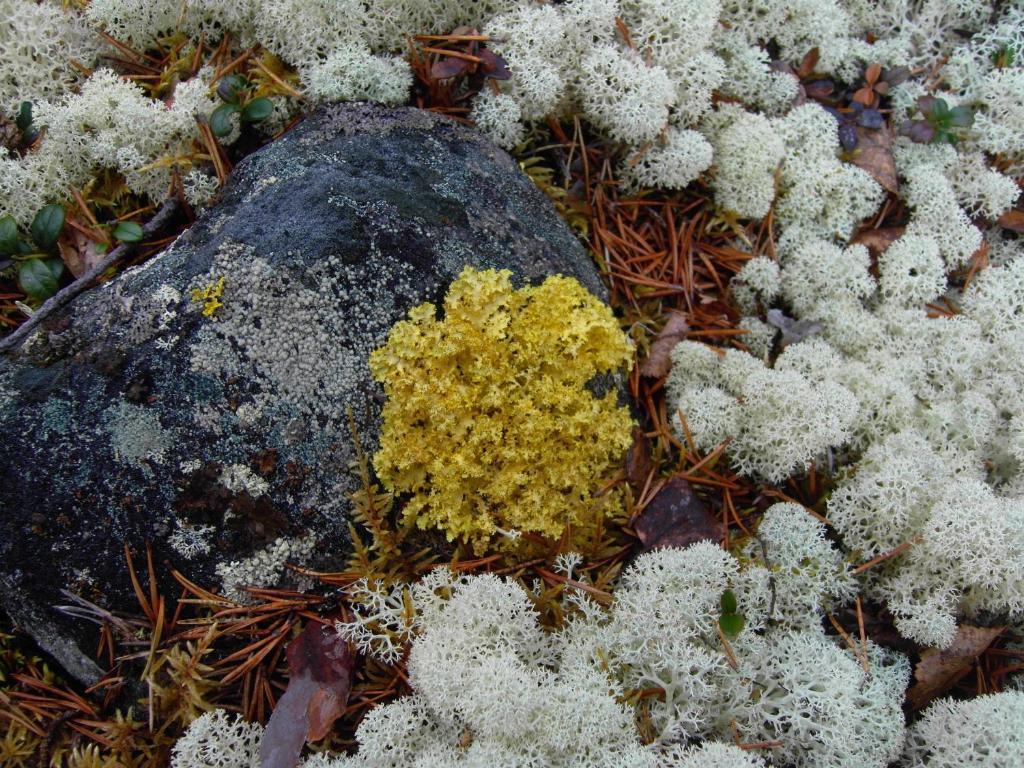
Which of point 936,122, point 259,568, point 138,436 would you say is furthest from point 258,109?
point 936,122

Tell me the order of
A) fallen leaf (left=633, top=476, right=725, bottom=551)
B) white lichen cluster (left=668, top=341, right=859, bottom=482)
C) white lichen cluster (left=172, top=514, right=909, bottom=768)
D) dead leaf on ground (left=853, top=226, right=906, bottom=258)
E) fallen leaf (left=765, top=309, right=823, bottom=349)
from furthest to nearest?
dead leaf on ground (left=853, top=226, right=906, bottom=258), fallen leaf (left=765, top=309, right=823, bottom=349), white lichen cluster (left=668, top=341, right=859, bottom=482), fallen leaf (left=633, top=476, right=725, bottom=551), white lichen cluster (left=172, top=514, right=909, bottom=768)

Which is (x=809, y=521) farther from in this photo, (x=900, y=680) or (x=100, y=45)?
(x=100, y=45)

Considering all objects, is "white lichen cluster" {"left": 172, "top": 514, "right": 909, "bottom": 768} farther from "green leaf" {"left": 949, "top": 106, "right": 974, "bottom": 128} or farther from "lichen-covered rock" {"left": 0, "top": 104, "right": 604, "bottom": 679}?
→ "green leaf" {"left": 949, "top": 106, "right": 974, "bottom": 128}

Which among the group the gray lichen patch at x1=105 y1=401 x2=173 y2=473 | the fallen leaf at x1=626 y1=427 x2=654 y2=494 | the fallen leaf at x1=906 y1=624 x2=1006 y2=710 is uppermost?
the gray lichen patch at x1=105 y1=401 x2=173 y2=473

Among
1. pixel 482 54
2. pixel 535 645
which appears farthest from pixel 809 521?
pixel 482 54

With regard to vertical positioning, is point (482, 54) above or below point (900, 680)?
above

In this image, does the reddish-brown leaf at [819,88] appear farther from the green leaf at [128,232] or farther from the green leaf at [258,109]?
the green leaf at [128,232]

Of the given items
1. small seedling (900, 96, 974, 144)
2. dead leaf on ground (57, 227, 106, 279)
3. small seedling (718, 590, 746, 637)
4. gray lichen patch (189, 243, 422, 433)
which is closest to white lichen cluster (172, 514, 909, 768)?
small seedling (718, 590, 746, 637)
